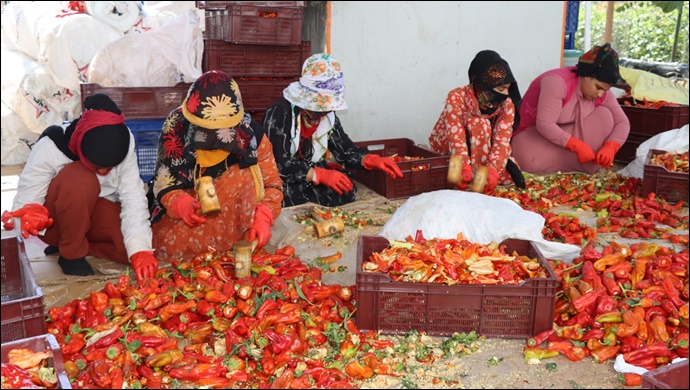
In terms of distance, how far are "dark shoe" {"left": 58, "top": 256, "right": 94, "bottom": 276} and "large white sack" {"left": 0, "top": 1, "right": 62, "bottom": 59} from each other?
4.91 meters

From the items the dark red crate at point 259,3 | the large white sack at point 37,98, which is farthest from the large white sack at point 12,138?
the dark red crate at point 259,3

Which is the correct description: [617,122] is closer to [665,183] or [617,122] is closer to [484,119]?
[665,183]

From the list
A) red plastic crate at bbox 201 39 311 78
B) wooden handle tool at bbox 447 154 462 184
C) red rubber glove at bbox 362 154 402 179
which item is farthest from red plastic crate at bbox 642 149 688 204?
red plastic crate at bbox 201 39 311 78

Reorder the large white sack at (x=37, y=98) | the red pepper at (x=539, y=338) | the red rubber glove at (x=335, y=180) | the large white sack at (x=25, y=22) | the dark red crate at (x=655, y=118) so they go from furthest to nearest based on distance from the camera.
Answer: the large white sack at (x=25, y=22) → the large white sack at (x=37, y=98) → the dark red crate at (x=655, y=118) → the red rubber glove at (x=335, y=180) → the red pepper at (x=539, y=338)

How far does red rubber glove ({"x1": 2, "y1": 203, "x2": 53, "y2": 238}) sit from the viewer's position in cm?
342

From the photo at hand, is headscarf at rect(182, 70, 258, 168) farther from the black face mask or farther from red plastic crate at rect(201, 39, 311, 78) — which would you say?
the black face mask

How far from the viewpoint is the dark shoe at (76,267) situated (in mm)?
3896

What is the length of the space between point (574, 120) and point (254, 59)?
293 cm

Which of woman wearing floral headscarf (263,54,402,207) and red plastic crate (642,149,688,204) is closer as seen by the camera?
woman wearing floral headscarf (263,54,402,207)

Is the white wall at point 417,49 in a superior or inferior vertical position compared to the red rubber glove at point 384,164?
superior

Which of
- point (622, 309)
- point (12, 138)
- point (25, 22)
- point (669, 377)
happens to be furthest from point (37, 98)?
point (669, 377)

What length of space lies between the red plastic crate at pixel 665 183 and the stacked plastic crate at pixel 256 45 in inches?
119

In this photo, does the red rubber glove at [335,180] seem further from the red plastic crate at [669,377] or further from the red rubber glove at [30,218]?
the red plastic crate at [669,377]

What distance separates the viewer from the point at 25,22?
8.01m
